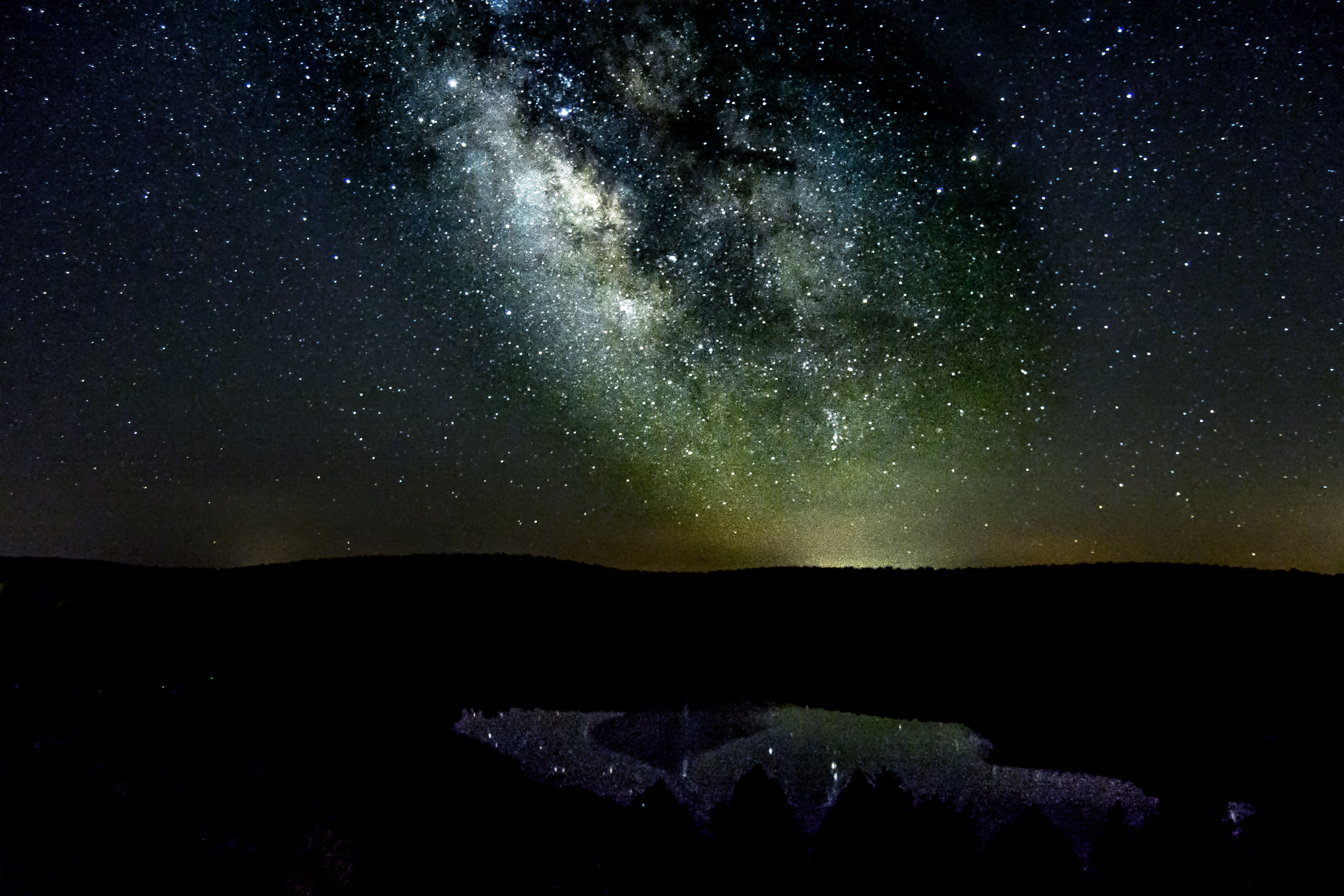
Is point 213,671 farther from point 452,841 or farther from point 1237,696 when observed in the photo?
A: point 1237,696

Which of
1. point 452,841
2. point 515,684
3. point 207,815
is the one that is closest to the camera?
point 207,815

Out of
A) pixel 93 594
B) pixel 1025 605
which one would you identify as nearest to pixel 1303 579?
pixel 1025 605

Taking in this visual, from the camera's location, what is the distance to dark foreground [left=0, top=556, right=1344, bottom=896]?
2900mm

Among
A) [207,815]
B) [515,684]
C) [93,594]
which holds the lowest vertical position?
[515,684]

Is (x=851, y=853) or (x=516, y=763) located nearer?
(x=851, y=853)

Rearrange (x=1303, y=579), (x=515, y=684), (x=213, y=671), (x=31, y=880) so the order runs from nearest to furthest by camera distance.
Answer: (x=31, y=880) → (x=213, y=671) → (x=515, y=684) → (x=1303, y=579)

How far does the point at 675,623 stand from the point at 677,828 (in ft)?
27.8

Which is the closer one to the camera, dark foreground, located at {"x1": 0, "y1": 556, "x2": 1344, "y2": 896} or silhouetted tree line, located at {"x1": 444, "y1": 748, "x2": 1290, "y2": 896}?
dark foreground, located at {"x1": 0, "y1": 556, "x2": 1344, "y2": 896}

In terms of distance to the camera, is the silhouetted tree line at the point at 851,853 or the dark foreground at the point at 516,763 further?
the silhouetted tree line at the point at 851,853

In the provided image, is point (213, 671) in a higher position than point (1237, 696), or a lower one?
higher

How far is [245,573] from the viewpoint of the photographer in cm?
1291

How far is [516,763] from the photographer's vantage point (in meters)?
4.87

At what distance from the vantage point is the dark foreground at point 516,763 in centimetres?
290

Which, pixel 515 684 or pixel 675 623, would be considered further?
pixel 675 623
